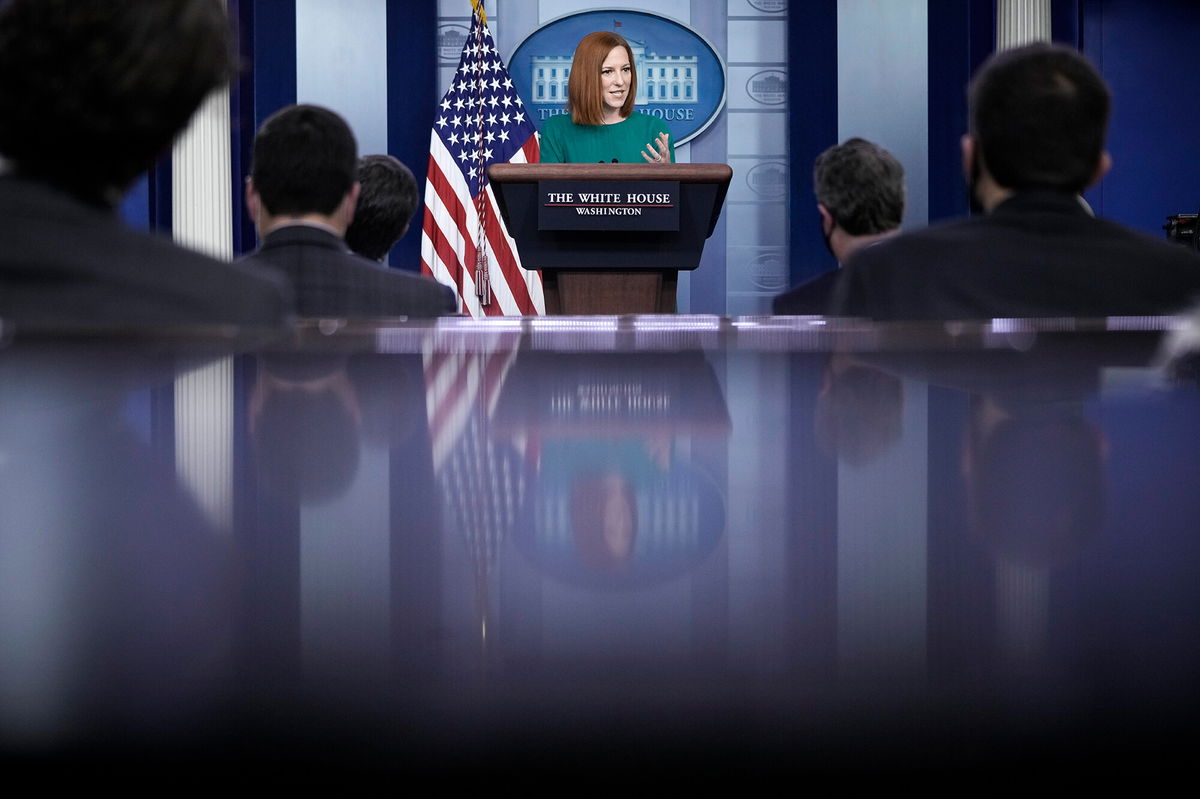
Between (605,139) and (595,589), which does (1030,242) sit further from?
(605,139)

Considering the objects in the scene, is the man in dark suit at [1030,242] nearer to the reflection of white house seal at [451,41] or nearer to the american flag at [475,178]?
the american flag at [475,178]

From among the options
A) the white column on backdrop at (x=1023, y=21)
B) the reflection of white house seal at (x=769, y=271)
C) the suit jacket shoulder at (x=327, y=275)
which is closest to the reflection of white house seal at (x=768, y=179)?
the reflection of white house seal at (x=769, y=271)

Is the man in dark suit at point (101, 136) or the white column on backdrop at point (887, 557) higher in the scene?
the man in dark suit at point (101, 136)

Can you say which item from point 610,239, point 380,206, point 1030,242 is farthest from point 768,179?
point 1030,242

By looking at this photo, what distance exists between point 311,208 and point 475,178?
13.2 ft

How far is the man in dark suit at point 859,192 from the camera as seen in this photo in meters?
2.11

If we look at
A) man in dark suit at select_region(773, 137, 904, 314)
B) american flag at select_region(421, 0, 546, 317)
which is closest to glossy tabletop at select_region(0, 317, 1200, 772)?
man in dark suit at select_region(773, 137, 904, 314)

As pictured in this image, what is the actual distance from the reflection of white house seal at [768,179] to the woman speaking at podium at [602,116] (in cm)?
166

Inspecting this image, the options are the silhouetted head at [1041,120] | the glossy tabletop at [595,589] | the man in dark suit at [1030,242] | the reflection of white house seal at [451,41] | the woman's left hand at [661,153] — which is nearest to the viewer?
the glossy tabletop at [595,589]

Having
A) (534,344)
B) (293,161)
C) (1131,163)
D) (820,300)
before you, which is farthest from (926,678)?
(1131,163)

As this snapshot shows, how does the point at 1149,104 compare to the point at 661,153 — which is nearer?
the point at 661,153

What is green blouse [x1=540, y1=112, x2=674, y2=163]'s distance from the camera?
14.3 feet

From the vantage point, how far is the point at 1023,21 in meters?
5.53

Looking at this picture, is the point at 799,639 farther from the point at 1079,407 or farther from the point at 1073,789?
the point at 1079,407
